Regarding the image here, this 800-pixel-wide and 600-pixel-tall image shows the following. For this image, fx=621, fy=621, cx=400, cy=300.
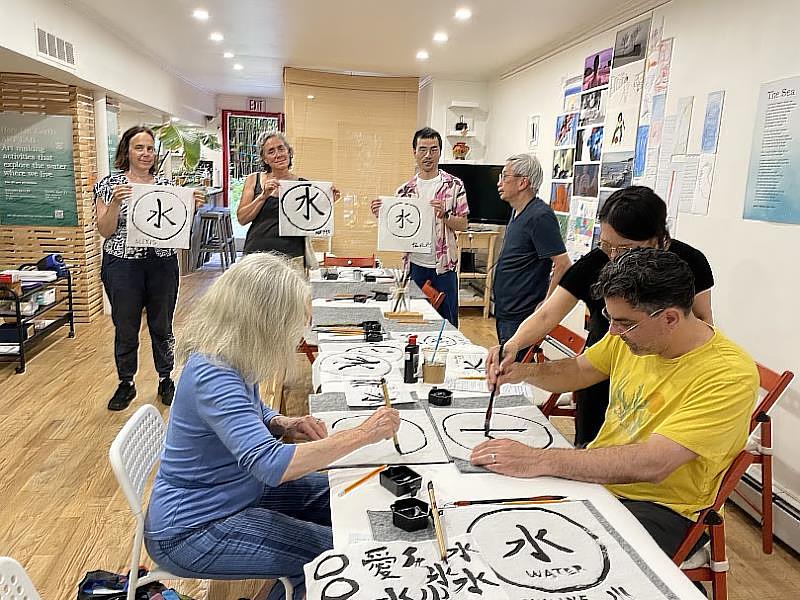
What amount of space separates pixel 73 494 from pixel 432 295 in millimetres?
2039

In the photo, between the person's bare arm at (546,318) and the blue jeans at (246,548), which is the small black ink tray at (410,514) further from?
the person's bare arm at (546,318)

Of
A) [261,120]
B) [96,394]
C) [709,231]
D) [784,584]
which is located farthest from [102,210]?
[261,120]

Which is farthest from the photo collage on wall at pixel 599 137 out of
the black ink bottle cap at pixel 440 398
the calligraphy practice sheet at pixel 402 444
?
the calligraphy practice sheet at pixel 402 444

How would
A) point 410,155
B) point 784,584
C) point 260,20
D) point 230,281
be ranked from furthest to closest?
1. point 410,155
2. point 260,20
3. point 784,584
4. point 230,281

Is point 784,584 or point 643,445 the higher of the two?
point 643,445

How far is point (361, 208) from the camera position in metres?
7.12

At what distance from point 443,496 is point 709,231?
248 cm

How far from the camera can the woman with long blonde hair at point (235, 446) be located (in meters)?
1.45

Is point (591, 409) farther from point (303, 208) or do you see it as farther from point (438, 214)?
point (303, 208)

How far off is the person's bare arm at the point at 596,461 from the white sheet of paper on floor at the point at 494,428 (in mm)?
117

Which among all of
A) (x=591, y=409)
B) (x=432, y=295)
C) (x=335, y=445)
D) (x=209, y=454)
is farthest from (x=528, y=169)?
(x=209, y=454)

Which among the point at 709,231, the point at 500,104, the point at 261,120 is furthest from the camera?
the point at 261,120

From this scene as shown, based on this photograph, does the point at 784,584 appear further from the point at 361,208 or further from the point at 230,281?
the point at 361,208

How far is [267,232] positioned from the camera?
377cm
